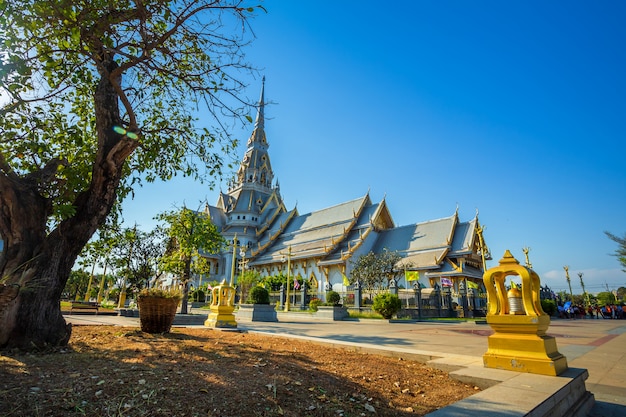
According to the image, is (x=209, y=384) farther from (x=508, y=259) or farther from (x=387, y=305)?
(x=387, y=305)

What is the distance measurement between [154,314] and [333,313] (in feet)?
45.7

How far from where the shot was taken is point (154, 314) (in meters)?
6.02

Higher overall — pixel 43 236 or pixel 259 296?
pixel 43 236

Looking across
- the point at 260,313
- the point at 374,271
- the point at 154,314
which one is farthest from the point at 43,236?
the point at 374,271

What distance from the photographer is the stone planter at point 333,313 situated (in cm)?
1886

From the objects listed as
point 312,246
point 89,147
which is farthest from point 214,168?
point 312,246

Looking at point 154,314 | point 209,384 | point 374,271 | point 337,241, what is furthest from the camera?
point 337,241

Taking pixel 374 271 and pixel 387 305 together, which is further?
pixel 374 271

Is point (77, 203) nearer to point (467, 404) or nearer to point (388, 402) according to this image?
point (388, 402)

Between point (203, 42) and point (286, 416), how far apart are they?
5079 mm

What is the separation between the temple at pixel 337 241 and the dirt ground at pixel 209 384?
1888 centimetres

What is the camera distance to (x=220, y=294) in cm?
970

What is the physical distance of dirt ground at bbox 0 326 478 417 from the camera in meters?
2.22

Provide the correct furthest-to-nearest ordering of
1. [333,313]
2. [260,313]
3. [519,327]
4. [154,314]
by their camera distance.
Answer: [333,313] → [260,313] → [154,314] → [519,327]
